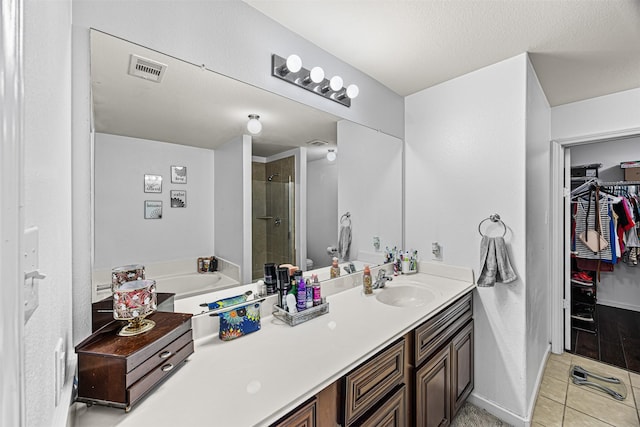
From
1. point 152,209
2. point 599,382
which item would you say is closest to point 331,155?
point 152,209

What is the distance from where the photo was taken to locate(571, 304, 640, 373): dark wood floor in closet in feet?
8.07

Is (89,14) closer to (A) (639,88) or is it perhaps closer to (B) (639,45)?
(B) (639,45)

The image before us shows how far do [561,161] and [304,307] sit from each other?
2.78 m

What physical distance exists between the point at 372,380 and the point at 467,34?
1812 mm

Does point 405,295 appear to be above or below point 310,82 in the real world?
below

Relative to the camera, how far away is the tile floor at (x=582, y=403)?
1.81 metres

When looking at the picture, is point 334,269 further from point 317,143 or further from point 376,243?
point 317,143

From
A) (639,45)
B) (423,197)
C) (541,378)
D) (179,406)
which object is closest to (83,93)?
(179,406)

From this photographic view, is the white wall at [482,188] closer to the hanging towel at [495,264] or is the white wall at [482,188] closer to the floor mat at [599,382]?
the hanging towel at [495,264]

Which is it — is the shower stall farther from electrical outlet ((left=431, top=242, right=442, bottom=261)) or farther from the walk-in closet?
the walk-in closet

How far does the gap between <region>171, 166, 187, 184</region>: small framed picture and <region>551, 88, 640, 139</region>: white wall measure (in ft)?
10.1

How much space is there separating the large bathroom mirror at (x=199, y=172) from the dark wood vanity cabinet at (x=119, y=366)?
0.86 ft

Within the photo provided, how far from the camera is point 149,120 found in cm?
113

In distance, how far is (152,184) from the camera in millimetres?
1119
